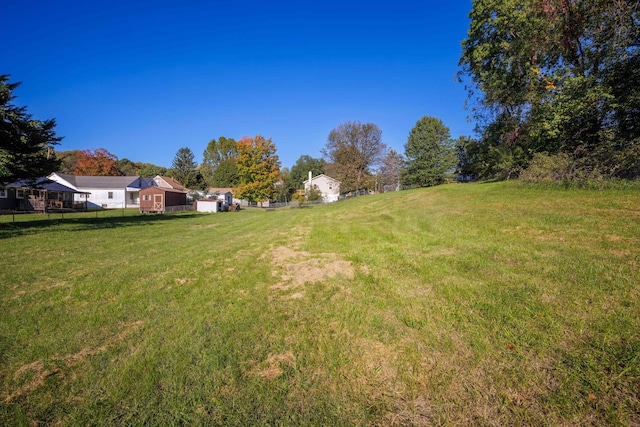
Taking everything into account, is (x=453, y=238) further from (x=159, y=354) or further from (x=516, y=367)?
(x=159, y=354)

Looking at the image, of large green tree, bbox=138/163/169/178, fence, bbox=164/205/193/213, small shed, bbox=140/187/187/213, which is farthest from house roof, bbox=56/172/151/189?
large green tree, bbox=138/163/169/178

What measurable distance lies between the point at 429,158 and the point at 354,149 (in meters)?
10.5

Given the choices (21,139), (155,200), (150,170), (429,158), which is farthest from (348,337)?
(150,170)

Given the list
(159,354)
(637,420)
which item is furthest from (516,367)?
(159,354)

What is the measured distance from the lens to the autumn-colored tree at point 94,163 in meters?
58.6

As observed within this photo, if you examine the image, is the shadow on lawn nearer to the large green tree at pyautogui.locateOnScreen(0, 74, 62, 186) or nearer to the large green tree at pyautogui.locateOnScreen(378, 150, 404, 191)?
the large green tree at pyautogui.locateOnScreen(0, 74, 62, 186)

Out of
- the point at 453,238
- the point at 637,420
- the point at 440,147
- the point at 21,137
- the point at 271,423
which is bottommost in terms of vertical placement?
the point at 271,423

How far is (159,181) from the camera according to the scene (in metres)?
53.0

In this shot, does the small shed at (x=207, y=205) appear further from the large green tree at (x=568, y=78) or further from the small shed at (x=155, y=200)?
the large green tree at (x=568, y=78)

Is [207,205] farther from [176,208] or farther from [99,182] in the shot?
[99,182]

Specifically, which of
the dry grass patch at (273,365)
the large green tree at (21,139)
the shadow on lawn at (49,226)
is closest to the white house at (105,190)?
the shadow on lawn at (49,226)

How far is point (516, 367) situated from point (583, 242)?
4644 millimetres

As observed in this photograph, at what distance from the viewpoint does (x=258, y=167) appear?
39844mm

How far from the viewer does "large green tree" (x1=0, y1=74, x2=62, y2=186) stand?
1345 centimetres
